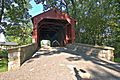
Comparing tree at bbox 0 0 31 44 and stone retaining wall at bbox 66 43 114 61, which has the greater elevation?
tree at bbox 0 0 31 44

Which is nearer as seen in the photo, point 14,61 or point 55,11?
point 14,61

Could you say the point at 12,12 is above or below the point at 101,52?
above

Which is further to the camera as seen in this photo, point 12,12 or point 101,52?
point 12,12

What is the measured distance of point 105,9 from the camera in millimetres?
36250

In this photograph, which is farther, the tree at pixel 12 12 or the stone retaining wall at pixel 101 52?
the tree at pixel 12 12

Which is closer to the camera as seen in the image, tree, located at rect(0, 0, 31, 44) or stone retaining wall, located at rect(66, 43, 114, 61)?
stone retaining wall, located at rect(66, 43, 114, 61)

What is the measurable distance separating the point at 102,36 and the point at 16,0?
18.7 m

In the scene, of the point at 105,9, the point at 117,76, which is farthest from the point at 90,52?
the point at 105,9

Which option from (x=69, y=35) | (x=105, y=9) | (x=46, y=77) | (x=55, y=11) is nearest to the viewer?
(x=46, y=77)

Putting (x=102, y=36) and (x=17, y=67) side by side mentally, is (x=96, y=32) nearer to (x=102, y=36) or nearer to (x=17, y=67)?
(x=102, y=36)

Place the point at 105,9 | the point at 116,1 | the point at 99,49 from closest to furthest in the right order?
the point at 99,49
the point at 116,1
the point at 105,9

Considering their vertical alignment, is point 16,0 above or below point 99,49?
above

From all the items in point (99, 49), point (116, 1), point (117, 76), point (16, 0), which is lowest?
point (117, 76)

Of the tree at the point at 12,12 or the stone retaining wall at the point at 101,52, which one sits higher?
the tree at the point at 12,12
